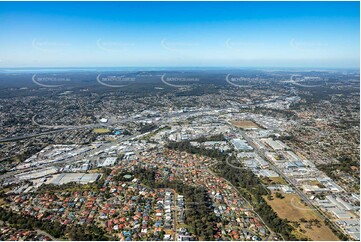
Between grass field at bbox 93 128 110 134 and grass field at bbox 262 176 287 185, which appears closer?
grass field at bbox 262 176 287 185

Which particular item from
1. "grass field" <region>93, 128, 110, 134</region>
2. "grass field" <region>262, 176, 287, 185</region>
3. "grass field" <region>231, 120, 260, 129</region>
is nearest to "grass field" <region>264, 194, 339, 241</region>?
"grass field" <region>262, 176, 287, 185</region>

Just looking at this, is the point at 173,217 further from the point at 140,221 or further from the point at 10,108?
the point at 10,108

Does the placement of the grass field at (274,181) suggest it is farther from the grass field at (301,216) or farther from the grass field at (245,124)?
the grass field at (245,124)

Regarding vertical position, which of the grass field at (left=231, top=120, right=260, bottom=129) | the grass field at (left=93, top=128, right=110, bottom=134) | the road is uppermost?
the road

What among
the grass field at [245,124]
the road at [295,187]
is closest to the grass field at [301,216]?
the road at [295,187]

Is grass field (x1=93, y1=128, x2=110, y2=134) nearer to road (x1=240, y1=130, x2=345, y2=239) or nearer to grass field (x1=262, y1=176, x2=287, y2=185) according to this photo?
road (x1=240, y1=130, x2=345, y2=239)

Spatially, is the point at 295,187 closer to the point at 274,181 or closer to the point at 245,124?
the point at 274,181

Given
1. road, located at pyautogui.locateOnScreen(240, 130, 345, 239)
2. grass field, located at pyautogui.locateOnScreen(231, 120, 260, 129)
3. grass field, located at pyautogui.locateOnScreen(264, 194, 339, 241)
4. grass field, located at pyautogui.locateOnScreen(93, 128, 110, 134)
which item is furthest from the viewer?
grass field, located at pyautogui.locateOnScreen(231, 120, 260, 129)

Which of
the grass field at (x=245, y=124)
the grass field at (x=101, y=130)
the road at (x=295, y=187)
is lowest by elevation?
the grass field at (x=245, y=124)
